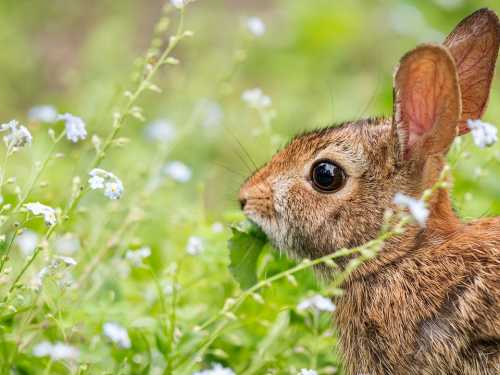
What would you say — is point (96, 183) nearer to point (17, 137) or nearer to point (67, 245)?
point (17, 137)

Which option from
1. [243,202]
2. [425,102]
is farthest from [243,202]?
[425,102]

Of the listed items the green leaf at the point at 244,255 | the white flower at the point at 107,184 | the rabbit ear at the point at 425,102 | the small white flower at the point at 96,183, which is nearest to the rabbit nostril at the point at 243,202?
the green leaf at the point at 244,255

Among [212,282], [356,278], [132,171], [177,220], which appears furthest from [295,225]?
[132,171]

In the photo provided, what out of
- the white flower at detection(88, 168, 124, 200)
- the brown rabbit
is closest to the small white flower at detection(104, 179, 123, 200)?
the white flower at detection(88, 168, 124, 200)

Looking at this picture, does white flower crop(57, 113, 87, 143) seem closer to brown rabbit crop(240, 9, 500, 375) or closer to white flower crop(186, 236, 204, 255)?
white flower crop(186, 236, 204, 255)

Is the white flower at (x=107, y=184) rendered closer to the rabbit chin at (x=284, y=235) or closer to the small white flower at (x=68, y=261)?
the small white flower at (x=68, y=261)

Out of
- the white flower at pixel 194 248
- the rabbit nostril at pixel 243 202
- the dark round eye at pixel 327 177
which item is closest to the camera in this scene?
the white flower at pixel 194 248
